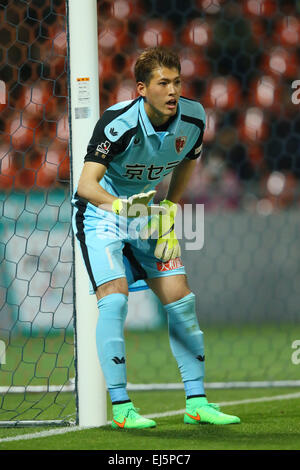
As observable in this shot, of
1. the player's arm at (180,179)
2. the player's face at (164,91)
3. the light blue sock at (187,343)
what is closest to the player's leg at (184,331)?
the light blue sock at (187,343)

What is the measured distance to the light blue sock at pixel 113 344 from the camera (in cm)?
272

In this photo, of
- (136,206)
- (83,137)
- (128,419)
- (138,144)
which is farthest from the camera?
(83,137)

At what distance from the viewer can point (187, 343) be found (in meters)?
2.92

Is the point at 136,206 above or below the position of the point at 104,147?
below

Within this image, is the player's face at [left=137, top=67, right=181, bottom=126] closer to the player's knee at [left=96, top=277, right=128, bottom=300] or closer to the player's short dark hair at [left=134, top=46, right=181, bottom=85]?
the player's short dark hair at [left=134, top=46, right=181, bottom=85]

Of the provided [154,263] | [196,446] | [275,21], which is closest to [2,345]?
[154,263]

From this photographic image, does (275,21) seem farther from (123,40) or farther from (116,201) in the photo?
(116,201)

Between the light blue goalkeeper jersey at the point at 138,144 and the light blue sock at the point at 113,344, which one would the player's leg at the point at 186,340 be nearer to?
the light blue sock at the point at 113,344

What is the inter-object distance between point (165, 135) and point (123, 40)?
5.44 m

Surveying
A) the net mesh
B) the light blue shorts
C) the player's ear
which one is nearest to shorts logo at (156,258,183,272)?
the light blue shorts

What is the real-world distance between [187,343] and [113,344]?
1.05 feet

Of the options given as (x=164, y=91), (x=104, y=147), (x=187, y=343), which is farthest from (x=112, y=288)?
(x=164, y=91)

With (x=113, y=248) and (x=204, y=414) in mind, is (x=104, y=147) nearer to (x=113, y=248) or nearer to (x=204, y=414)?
(x=113, y=248)
